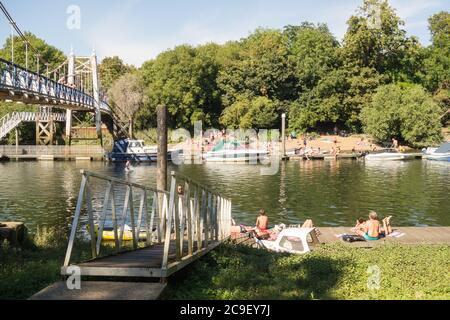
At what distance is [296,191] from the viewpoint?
33.6m

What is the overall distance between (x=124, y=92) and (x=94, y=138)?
8390 millimetres

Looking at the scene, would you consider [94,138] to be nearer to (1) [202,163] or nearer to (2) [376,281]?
(1) [202,163]

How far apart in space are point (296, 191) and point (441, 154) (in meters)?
30.8

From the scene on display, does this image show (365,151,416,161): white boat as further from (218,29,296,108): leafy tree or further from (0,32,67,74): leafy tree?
(0,32,67,74): leafy tree

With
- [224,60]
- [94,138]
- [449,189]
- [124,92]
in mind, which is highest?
[224,60]

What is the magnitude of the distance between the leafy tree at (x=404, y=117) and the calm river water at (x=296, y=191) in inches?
492

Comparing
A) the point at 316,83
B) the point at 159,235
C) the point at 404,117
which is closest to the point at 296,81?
the point at 316,83

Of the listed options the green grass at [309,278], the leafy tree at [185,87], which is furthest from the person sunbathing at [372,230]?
the leafy tree at [185,87]

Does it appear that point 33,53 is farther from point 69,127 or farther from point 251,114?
point 251,114

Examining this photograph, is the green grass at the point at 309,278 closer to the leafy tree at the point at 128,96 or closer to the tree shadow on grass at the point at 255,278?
the tree shadow on grass at the point at 255,278

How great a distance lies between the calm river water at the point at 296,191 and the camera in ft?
82.8

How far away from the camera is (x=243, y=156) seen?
2307 inches

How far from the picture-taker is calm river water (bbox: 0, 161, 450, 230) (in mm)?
25233

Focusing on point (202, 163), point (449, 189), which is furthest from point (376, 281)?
point (202, 163)
